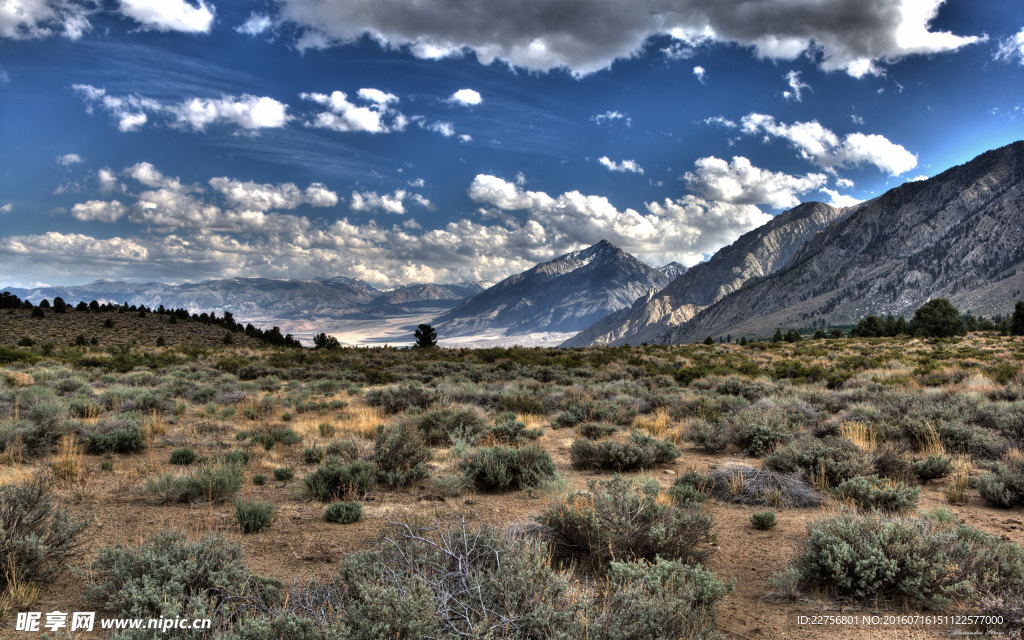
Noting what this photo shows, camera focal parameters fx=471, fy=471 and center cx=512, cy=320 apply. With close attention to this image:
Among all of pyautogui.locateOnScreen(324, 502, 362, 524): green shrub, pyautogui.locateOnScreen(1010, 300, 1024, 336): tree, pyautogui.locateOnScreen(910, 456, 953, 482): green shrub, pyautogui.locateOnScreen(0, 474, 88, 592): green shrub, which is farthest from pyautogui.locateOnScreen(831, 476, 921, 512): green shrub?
pyautogui.locateOnScreen(1010, 300, 1024, 336): tree

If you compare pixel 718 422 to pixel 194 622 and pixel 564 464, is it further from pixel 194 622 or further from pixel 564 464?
pixel 194 622

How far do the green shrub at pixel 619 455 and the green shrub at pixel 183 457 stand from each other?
7.15 metres

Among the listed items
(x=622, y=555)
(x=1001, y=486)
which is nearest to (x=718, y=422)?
(x=1001, y=486)

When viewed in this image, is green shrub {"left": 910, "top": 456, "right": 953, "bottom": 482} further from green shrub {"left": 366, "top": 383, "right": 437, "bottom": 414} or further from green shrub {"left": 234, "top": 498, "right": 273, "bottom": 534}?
green shrub {"left": 366, "top": 383, "right": 437, "bottom": 414}

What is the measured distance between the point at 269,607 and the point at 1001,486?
8.98 meters

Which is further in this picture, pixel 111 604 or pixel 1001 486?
pixel 1001 486

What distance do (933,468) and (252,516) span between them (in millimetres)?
10011

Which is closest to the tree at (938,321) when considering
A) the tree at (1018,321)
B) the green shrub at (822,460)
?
the tree at (1018,321)

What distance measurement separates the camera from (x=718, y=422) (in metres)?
→ 11.4

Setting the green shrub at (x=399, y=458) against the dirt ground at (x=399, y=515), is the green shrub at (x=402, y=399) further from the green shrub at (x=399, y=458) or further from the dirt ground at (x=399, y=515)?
the dirt ground at (x=399, y=515)

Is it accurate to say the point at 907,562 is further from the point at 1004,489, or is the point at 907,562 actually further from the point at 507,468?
the point at 507,468

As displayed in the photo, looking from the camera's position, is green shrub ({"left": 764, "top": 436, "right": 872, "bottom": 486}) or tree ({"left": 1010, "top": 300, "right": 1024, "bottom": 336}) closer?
green shrub ({"left": 764, "top": 436, "right": 872, "bottom": 486})

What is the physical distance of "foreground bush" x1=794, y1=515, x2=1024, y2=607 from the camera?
4.00 metres

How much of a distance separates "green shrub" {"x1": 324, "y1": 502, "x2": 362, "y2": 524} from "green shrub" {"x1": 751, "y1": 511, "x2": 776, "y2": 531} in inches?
207
